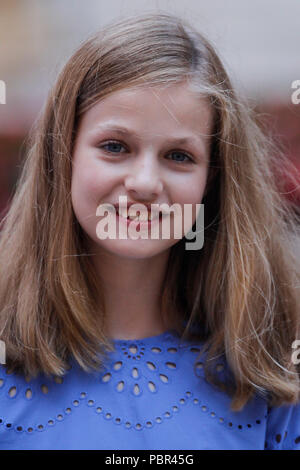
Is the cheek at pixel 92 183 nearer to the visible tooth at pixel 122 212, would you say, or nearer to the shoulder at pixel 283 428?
the visible tooth at pixel 122 212

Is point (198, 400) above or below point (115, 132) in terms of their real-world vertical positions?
below

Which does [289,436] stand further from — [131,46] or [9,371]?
[131,46]

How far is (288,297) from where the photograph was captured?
4.24ft

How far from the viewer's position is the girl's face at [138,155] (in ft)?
3.57

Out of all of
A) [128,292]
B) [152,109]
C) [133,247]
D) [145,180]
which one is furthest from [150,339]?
[152,109]

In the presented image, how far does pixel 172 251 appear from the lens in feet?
4.38

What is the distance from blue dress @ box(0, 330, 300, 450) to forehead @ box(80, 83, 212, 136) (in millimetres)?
434

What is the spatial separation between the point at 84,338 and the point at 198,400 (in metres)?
0.25

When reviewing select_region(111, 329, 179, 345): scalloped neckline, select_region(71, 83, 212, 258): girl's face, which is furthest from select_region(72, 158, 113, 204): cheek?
select_region(111, 329, 179, 345): scalloped neckline

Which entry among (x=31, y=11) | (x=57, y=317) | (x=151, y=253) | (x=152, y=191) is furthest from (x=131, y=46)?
(x=31, y=11)

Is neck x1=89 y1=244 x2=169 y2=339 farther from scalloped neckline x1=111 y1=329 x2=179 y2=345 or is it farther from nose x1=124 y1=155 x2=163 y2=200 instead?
nose x1=124 y1=155 x2=163 y2=200

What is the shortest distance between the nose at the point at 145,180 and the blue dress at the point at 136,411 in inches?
12.5

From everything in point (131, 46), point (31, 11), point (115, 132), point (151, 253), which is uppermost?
point (31, 11)

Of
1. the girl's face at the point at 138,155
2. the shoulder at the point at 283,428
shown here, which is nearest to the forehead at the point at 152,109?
the girl's face at the point at 138,155
